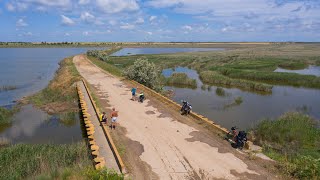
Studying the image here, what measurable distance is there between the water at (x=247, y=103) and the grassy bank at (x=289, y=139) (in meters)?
2.71

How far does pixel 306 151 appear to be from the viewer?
15.6m

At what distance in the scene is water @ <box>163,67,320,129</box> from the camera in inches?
980

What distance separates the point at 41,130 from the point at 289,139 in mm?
16256

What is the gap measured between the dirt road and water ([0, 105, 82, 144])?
418cm

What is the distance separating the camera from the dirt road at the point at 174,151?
39.1ft

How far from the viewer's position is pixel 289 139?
17.5 metres

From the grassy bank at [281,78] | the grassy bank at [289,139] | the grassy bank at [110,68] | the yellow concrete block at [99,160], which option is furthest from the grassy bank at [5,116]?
the grassy bank at [281,78]

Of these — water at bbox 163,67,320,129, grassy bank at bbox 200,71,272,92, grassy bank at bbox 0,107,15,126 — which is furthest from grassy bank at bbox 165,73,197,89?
grassy bank at bbox 0,107,15,126

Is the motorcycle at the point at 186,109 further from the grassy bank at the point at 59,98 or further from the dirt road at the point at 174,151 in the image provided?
the grassy bank at the point at 59,98

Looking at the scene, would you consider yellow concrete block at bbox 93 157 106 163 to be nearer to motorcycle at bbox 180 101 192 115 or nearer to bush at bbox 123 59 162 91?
motorcycle at bbox 180 101 192 115

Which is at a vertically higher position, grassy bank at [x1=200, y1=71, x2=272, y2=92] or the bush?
the bush

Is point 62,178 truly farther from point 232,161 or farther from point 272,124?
point 272,124

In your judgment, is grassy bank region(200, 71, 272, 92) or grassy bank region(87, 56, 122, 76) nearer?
grassy bank region(200, 71, 272, 92)

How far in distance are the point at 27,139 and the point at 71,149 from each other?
697 centimetres
